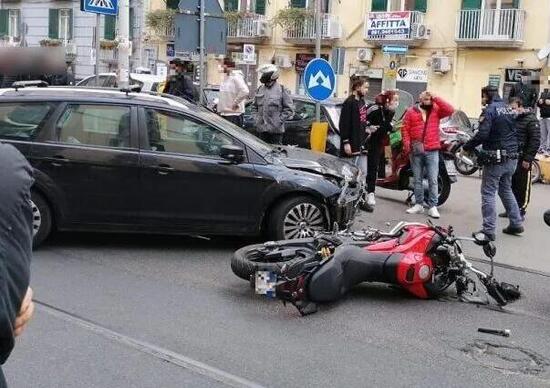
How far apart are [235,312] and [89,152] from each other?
259cm

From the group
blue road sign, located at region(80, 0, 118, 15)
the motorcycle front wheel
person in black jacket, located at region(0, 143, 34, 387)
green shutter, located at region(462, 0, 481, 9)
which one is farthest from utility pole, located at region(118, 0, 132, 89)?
green shutter, located at region(462, 0, 481, 9)

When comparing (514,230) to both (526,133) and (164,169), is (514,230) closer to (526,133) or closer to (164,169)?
(526,133)

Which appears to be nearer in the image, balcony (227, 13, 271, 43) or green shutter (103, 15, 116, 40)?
balcony (227, 13, 271, 43)

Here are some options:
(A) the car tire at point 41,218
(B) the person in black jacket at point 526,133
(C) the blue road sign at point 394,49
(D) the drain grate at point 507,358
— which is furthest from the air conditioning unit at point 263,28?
(D) the drain grate at point 507,358

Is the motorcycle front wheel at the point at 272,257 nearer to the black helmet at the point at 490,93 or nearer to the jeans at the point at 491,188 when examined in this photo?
the jeans at the point at 491,188

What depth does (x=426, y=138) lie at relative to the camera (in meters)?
9.87

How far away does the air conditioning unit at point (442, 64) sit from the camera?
28500 mm

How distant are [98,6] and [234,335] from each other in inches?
350

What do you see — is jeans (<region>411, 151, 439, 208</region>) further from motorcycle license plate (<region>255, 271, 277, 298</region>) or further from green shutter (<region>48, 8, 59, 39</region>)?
green shutter (<region>48, 8, 59, 39</region>)

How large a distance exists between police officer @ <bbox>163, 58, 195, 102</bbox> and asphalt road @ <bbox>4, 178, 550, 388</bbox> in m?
6.47

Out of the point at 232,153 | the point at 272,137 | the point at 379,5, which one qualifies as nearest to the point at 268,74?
the point at 272,137


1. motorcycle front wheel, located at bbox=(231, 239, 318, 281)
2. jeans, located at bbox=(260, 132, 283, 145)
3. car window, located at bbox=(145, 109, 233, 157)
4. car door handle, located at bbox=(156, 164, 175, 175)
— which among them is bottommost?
motorcycle front wheel, located at bbox=(231, 239, 318, 281)

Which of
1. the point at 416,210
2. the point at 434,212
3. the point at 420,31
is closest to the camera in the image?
the point at 434,212

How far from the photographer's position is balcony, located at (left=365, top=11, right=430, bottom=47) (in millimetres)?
29172
